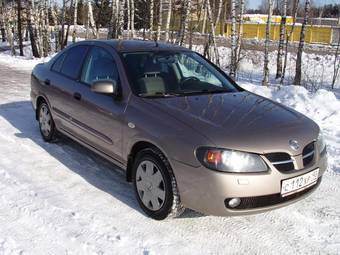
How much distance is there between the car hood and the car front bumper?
0.23m

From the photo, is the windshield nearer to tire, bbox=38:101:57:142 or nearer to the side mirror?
the side mirror

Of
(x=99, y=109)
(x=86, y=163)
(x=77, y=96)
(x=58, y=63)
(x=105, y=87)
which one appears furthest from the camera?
(x=58, y=63)

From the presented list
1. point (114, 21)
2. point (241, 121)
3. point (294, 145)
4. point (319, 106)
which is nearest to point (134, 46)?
point (241, 121)

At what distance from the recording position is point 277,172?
11.1 ft

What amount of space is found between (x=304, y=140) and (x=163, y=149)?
1240 mm

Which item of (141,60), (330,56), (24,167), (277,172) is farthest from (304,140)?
(330,56)

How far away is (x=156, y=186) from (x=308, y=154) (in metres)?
1.38

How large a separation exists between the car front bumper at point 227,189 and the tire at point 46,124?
9.55 ft

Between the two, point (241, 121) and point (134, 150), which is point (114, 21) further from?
point (241, 121)

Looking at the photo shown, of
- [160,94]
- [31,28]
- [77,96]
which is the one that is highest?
[31,28]

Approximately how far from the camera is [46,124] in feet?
19.9

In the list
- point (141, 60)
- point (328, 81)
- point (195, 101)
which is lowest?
point (328, 81)

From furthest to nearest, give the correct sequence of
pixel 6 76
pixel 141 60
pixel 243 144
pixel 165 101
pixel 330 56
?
pixel 330 56
pixel 6 76
pixel 141 60
pixel 165 101
pixel 243 144

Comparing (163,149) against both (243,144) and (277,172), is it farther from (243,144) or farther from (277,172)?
(277,172)
